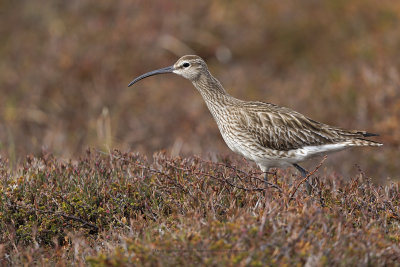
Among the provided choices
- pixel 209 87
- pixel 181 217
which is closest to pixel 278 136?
pixel 209 87

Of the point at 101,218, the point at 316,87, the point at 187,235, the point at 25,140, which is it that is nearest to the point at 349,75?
the point at 316,87

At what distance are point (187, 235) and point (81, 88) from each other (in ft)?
28.2

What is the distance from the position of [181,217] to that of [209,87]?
2.75 metres

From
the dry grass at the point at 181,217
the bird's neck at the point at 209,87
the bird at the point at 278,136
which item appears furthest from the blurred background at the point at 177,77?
the dry grass at the point at 181,217

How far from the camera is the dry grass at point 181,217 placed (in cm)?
402

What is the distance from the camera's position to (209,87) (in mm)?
7062

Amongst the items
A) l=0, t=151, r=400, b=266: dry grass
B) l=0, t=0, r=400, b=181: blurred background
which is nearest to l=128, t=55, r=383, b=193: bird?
l=0, t=151, r=400, b=266: dry grass

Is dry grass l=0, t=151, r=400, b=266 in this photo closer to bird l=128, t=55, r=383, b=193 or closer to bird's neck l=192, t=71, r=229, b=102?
bird l=128, t=55, r=383, b=193

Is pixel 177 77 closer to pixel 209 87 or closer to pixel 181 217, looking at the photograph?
pixel 209 87

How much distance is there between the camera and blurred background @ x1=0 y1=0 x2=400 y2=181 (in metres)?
10.5

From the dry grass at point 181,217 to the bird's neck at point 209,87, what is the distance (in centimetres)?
85

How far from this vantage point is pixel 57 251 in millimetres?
4617

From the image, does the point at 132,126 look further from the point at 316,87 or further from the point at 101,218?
the point at 101,218

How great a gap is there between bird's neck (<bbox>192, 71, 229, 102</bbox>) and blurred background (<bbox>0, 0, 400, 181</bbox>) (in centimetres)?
258
